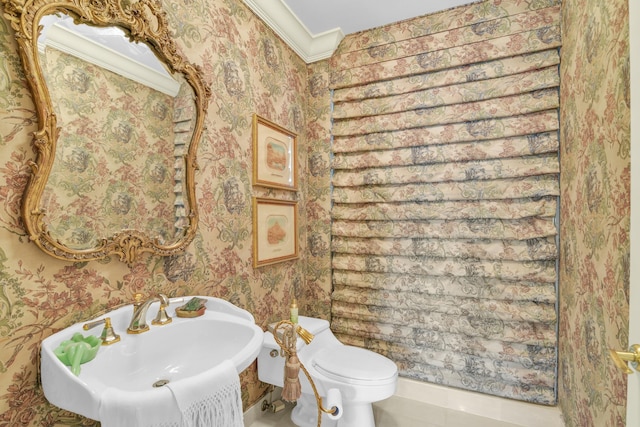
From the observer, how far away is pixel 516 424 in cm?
184

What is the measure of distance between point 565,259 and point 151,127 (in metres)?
2.18

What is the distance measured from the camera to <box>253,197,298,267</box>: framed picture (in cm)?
188

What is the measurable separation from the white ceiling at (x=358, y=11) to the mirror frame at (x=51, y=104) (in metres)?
1.01

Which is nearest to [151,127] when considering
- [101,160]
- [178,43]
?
[101,160]

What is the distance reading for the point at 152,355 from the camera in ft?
3.67

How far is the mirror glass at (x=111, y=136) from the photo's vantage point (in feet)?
3.24

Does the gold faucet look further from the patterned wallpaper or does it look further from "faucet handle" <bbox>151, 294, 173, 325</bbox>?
the patterned wallpaper

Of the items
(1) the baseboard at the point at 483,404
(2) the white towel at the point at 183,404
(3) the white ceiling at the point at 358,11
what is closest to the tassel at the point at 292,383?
(2) the white towel at the point at 183,404

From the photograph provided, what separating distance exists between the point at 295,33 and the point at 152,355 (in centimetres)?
215

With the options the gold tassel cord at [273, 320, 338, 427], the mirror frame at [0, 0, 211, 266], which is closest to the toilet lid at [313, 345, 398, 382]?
the gold tassel cord at [273, 320, 338, 427]

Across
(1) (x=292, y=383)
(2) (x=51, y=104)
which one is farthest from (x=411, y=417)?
(2) (x=51, y=104)

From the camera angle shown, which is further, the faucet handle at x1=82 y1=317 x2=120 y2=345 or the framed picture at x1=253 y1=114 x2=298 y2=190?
the framed picture at x1=253 y1=114 x2=298 y2=190

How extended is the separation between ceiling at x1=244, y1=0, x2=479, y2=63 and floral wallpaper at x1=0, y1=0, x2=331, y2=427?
0.09 metres

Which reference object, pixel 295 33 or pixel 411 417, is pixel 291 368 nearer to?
pixel 411 417
